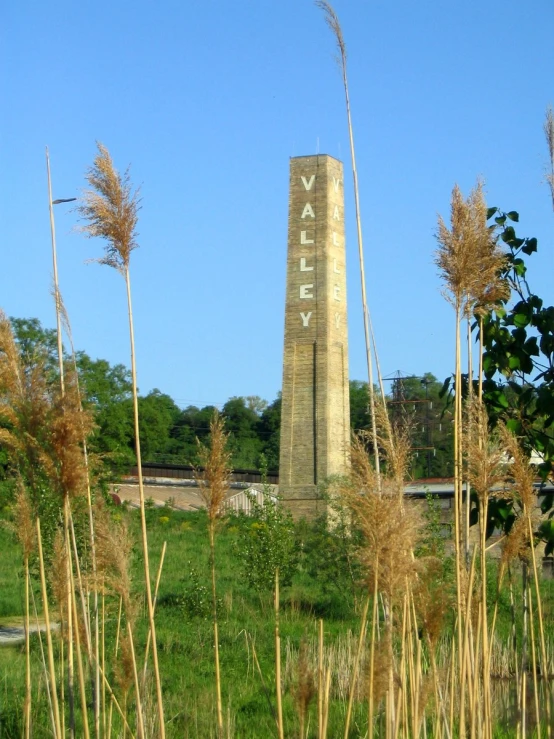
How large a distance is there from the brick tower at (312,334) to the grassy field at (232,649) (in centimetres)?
671

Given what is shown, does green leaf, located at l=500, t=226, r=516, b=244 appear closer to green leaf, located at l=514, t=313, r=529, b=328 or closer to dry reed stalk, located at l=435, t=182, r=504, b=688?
green leaf, located at l=514, t=313, r=529, b=328

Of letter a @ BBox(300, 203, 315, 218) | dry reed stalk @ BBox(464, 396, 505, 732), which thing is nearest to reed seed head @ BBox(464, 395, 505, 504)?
Answer: dry reed stalk @ BBox(464, 396, 505, 732)

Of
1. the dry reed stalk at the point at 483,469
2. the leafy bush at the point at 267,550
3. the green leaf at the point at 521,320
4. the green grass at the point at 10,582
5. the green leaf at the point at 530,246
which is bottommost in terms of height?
the green grass at the point at 10,582

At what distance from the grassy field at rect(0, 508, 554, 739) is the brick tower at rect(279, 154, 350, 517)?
264 inches

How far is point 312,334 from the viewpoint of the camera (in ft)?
98.4

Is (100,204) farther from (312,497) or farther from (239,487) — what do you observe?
(239,487)

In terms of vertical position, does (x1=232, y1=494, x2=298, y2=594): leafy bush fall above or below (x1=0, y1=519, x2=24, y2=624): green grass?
above

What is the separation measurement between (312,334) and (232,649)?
18.2 metres

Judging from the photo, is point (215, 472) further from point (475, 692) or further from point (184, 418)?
point (184, 418)

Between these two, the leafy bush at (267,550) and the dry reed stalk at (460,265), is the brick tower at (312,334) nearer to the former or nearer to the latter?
the leafy bush at (267,550)

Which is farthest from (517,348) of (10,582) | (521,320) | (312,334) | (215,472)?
(312,334)

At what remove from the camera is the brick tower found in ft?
97.9

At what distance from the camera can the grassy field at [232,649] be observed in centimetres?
723

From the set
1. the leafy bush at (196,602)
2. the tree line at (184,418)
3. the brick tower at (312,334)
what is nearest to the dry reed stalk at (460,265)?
the leafy bush at (196,602)
